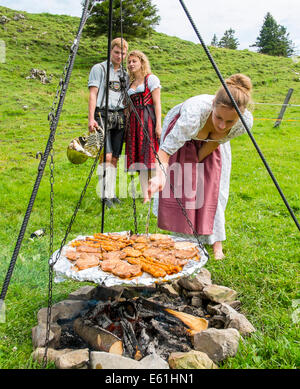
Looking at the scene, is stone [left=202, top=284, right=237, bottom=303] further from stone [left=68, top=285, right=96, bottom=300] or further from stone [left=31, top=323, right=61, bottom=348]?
stone [left=31, top=323, right=61, bottom=348]

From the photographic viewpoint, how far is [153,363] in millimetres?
1795

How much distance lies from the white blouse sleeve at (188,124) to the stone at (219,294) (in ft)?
3.57

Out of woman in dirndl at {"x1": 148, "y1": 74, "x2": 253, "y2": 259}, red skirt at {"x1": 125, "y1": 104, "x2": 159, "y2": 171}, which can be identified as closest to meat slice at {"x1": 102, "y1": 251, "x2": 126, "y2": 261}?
woman in dirndl at {"x1": 148, "y1": 74, "x2": 253, "y2": 259}

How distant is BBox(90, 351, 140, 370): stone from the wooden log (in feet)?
0.59

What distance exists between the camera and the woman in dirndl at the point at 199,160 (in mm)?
2429

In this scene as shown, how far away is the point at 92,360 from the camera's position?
182cm

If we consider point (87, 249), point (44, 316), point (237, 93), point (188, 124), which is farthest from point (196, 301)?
point (237, 93)

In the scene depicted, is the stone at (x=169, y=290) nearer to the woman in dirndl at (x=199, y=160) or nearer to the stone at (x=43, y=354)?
the woman in dirndl at (x=199, y=160)

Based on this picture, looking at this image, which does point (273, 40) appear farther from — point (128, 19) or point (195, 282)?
point (195, 282)

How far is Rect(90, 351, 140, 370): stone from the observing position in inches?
69.2

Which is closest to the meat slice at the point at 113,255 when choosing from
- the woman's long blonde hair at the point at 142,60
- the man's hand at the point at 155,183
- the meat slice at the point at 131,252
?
the meat slice at the point at 131,252
